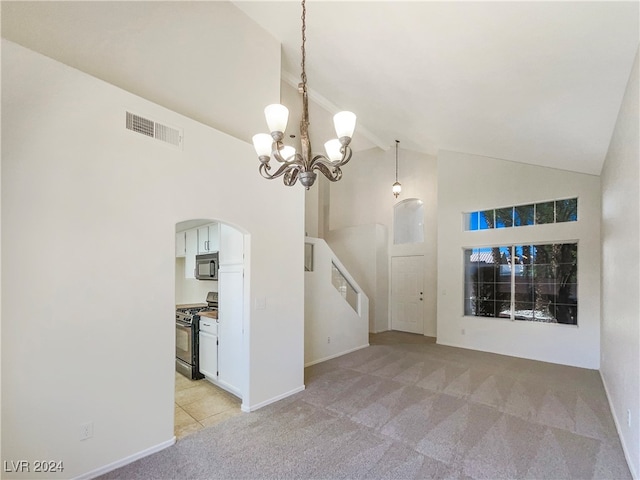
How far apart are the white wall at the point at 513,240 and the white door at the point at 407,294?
102 centimetres

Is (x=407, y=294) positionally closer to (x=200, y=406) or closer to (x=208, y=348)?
(x=208, y=348)

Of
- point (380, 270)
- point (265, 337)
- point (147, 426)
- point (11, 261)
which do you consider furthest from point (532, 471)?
point (380, 270)

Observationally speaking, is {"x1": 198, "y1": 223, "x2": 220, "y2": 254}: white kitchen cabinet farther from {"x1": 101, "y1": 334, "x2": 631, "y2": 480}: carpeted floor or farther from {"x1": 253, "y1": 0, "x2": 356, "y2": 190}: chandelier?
{"x1": 253, "y1": 0, "x2": 356, "y2": 190}: chandelier

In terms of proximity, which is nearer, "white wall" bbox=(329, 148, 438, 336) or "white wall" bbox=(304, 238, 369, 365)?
"white wall" bbox=(304, 238, 369, 365)

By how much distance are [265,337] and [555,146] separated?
14.5 ft

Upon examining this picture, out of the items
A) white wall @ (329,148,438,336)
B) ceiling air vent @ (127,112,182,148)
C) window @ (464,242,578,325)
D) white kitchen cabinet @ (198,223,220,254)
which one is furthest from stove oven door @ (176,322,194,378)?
window @ (464,242,578,325)

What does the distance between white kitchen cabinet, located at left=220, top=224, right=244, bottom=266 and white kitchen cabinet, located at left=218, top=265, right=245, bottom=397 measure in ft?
0.29

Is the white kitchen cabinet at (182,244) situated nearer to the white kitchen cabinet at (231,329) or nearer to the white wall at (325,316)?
the white kitchen cabinet at (231,329)

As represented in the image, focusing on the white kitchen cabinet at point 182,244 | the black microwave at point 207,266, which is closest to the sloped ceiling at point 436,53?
the black microwave at point 207,266

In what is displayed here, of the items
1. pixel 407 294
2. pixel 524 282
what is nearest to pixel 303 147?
pixel 524 282

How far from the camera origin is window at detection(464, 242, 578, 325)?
5312 millimetres

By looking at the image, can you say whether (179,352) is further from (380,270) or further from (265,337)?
(380,270)

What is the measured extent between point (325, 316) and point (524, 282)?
3750 mm
